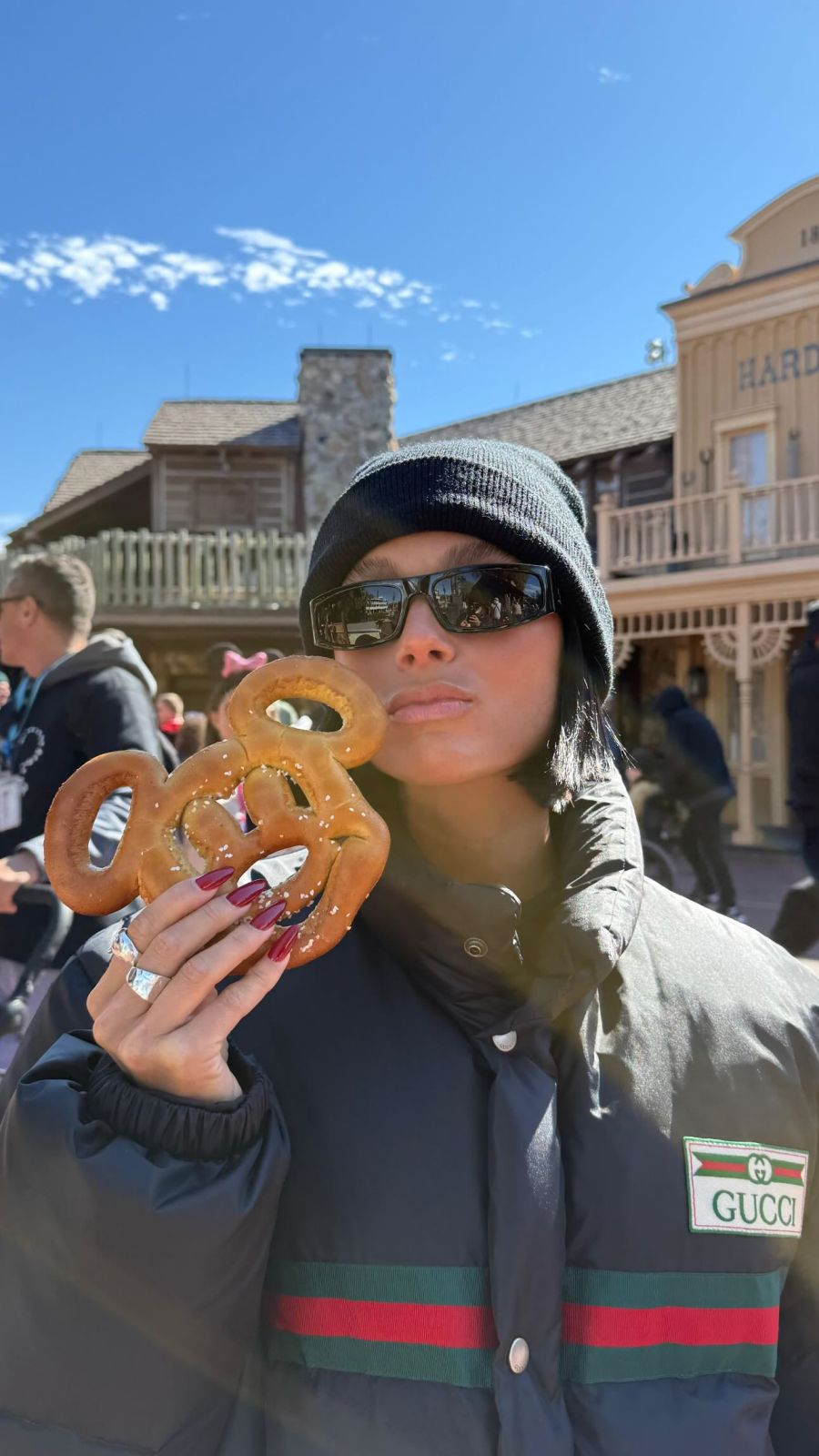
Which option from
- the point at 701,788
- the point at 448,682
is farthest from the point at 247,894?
the point at 701,788

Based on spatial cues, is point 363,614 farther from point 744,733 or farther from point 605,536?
point 605,536

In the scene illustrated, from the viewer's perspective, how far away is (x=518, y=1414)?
3.26 feet

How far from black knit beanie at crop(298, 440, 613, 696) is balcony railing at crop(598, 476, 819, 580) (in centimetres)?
1276

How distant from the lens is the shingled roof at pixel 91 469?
21.3 metres

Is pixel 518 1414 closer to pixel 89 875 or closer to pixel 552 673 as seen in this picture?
pixel 89 875

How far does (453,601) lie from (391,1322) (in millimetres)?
897

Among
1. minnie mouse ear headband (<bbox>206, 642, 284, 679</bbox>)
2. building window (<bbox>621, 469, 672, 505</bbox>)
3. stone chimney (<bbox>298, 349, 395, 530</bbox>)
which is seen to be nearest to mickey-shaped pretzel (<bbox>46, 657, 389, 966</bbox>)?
minnie mouse ear headband (<bbox>206, 642, 284, 679</bbox>)

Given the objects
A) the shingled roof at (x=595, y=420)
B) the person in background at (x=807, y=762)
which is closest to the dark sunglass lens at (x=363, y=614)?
the person in background at (x=807, y=762)

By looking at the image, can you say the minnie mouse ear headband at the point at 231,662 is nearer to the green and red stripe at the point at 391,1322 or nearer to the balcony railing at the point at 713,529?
the green and red stripe at the point at 391,1322

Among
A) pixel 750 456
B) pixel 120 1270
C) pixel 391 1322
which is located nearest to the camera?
pixel 120 1270

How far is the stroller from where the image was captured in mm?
2826

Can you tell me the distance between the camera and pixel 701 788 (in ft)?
25.8

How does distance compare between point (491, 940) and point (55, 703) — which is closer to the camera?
point (491, 940)

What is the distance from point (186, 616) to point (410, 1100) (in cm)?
1427
